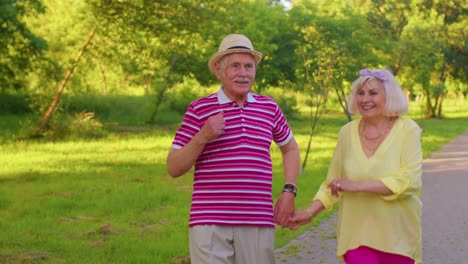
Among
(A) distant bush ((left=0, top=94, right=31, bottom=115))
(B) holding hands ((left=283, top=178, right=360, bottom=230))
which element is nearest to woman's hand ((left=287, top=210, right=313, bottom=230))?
(B) holding hands ((left=283, top=178, right=360, bottom=230))

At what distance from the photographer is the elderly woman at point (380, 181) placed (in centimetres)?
395

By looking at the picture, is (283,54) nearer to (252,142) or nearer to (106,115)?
(106,115)

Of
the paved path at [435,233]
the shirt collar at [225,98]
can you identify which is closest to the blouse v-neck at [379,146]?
the shirt collar at [225,98]

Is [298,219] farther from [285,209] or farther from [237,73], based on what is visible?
[237,73]

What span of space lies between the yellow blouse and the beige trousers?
0.57 metres

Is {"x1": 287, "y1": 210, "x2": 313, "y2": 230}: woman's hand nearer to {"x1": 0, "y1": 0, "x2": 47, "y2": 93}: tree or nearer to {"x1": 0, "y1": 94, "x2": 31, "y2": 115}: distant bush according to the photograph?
{"x1": 0, "y1": 0, "x2": 47, "y2": 93}: tree

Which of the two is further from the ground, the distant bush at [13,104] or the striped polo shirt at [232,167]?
the striped polo shirt at [232,167]

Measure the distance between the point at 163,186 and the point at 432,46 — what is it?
31739mm

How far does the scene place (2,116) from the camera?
103ft

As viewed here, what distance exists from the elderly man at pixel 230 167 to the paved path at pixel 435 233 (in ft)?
11.4

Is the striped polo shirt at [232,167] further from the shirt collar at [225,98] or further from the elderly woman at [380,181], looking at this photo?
the elderly woman at [380,181]

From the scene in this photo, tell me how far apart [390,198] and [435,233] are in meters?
5.18

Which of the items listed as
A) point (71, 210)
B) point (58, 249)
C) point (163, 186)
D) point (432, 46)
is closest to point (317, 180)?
point (163, 186)

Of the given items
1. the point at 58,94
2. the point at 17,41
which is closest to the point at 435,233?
the point at 17,41
